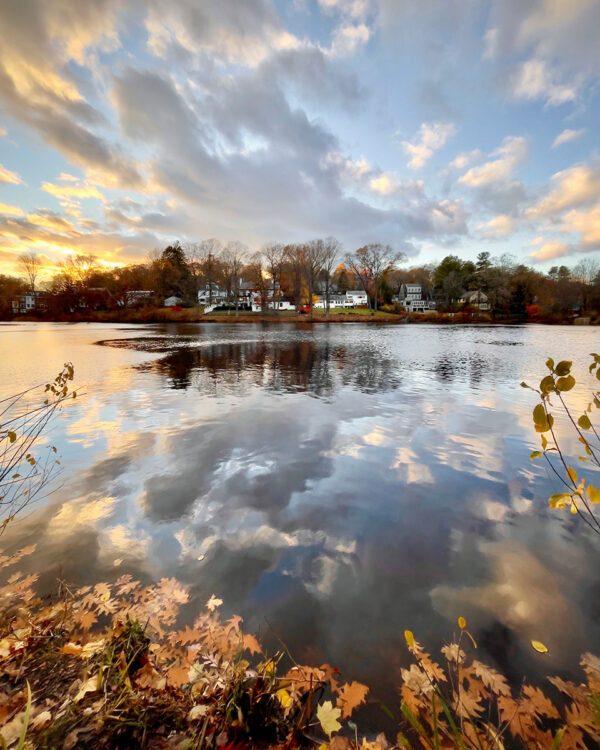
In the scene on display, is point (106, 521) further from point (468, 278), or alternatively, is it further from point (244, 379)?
→ point (468, 278)

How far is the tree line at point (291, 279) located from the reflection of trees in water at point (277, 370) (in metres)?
55.0

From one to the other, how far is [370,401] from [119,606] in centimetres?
863

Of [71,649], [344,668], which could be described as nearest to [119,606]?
[71,649]

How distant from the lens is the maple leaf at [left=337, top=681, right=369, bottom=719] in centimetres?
228

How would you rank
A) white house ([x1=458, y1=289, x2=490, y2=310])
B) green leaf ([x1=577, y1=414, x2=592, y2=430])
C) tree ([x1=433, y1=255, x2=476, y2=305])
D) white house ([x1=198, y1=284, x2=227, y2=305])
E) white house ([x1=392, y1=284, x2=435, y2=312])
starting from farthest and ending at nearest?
white house ([x1=392, y1=284, x2=435, y2=312]), white house ([x1=198, y1=284, x2=227, y2=305]), tree ([x1=433, y1=255, x2=476, y2=305]), white house ([x1=458, y1=289, x2=490, y2=310]), green leaf ([x1=577, y1=414, x2=592, y2=430])

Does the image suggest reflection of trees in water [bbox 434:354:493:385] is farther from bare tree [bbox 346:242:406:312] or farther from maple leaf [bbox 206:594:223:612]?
bare tree [bbox 346:242:406:312]

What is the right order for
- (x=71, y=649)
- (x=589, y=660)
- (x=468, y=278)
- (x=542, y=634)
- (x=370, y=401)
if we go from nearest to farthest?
(x=71, y=649)
(x=589, y=660)
(x=542, y=634)
(x=370, y=401)
(x=468, y=278)

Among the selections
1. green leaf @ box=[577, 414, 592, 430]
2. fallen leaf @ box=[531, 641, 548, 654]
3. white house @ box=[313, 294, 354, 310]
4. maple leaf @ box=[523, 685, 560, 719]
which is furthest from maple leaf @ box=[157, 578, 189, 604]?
white house @ box=[313, 294, 354, 310]

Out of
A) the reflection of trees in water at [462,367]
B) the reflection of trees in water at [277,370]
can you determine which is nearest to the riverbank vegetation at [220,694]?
the reflection of trees in water at [277,370]

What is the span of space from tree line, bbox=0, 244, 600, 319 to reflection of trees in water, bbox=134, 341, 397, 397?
55.0 m

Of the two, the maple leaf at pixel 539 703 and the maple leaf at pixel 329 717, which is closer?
the maple leaf at pixel 329 717

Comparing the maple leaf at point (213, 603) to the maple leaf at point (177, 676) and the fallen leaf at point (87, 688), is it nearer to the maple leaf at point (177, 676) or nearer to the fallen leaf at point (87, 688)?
the maple leaf at point (177, 676)

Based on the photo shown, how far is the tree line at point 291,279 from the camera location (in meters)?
77.4

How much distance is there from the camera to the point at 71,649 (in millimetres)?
2459
